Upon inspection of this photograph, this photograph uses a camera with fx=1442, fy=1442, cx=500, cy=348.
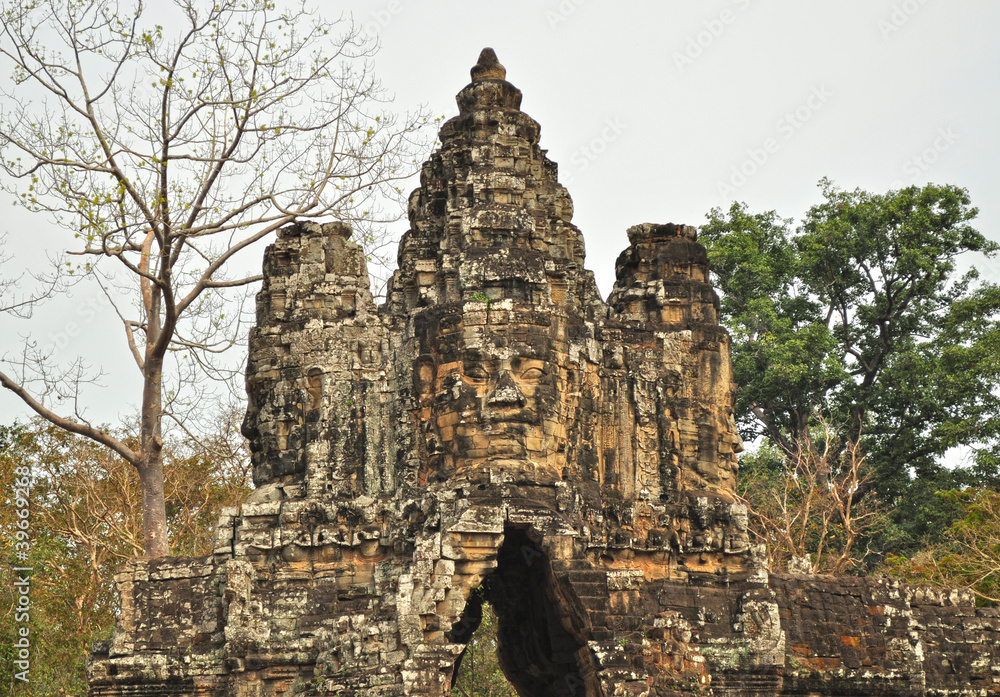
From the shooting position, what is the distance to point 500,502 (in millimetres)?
14133

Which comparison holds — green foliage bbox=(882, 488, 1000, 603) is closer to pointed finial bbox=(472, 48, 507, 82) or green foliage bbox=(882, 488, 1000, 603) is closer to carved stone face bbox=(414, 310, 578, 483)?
carved stone face bbox=(414, 310, 578, 483)

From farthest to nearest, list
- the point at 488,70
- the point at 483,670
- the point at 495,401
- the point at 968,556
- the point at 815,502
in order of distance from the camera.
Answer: the point at 815,502
the point at 483,670
the point at 968,556
the point at 488,70
the point at 495,401

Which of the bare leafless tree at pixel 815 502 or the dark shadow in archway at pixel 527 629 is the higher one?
the bare leafless tree at pixel 815 502

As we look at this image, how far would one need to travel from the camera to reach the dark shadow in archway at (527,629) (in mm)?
15844

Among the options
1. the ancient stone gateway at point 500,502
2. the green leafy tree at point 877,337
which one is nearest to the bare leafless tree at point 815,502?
the green leafy tree at point 877,337

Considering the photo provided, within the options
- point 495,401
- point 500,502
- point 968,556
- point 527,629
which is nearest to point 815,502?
point 968,556

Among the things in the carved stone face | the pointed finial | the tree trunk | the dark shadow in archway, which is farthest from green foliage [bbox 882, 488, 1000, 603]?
the tree trunk

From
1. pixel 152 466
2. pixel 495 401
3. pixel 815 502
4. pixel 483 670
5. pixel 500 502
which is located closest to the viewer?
pixel 500 502

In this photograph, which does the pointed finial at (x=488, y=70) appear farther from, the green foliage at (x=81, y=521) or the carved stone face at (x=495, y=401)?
the green foliage at (x=81, y=521)

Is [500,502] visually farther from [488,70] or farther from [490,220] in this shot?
[488,70]

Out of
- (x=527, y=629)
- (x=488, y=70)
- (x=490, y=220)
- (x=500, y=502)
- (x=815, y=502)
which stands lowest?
(x=527, y=629)

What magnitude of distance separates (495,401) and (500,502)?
3.60 ft

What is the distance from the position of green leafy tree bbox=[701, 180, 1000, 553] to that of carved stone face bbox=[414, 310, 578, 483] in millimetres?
12661

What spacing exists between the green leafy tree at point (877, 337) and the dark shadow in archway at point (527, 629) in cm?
1120
